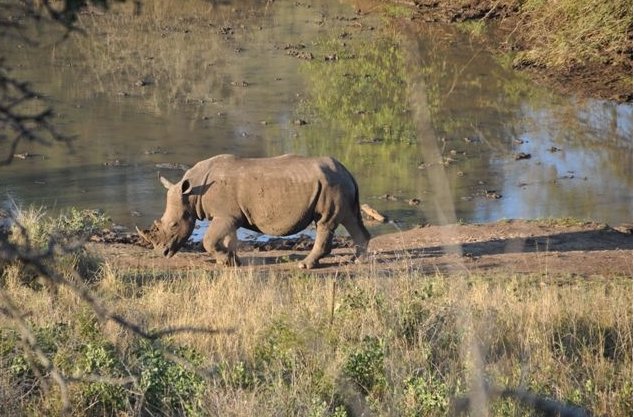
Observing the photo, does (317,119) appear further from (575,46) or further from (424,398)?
(424,398)

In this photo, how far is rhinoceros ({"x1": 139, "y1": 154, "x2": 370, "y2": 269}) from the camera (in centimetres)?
1420

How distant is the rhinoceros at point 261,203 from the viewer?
14.2 metres

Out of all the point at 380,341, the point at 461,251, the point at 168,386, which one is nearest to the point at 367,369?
the point at 380,341

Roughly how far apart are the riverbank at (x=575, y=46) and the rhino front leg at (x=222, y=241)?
1422cm

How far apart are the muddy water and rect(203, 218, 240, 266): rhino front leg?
9.22ft

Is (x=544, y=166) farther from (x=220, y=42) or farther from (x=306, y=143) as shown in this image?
(x=220, y=42)

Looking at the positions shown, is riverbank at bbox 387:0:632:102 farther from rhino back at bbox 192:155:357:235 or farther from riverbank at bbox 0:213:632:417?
riverbank at bbox 0:213:632:417

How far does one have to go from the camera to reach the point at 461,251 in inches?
499

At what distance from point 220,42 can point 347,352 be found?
2582 centimetres

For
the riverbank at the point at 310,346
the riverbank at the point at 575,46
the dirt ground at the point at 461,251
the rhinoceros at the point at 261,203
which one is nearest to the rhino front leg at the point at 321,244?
the rhinoceros at the point at 261,203

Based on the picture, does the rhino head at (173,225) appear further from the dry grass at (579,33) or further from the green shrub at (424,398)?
the dry grass at (579,33)

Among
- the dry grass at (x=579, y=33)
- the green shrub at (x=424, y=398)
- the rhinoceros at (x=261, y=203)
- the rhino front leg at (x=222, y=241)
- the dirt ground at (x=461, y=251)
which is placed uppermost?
the dry grass at (x=579, y=33)

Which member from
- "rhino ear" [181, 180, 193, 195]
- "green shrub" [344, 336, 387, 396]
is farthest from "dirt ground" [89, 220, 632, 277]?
"green shrub" [344, 336, 387, 396]

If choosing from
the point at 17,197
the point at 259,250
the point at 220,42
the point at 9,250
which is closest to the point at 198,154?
→ the point at 17,197
